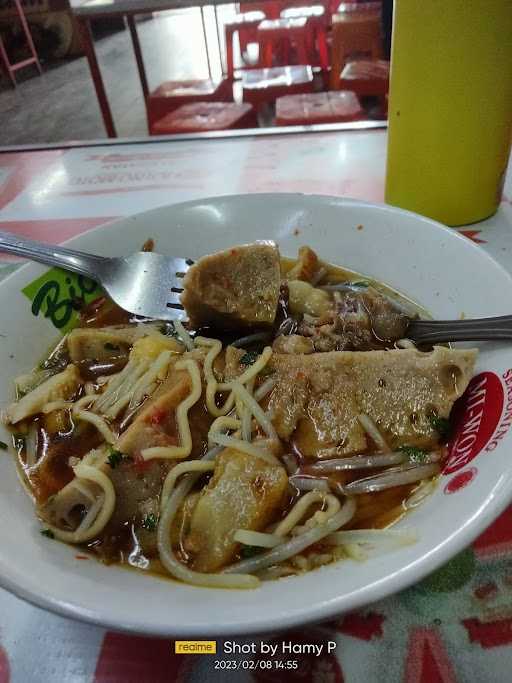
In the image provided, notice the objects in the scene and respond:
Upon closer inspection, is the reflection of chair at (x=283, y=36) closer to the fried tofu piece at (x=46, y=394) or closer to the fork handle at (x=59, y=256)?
the fork handle at (x=59, y=256)

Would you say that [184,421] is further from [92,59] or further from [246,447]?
[92,59]

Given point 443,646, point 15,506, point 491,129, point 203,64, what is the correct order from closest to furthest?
point 443,646
point 15,506
point 491,129
point 203,64

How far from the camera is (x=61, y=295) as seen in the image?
5.71 feet

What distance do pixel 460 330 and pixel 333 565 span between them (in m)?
0.70

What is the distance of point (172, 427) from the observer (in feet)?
4.35

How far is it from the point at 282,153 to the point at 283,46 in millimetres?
6464

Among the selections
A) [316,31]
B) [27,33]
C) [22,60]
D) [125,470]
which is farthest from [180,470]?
[22,60]

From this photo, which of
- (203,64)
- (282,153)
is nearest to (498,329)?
(282,153)

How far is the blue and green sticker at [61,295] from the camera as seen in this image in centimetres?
165

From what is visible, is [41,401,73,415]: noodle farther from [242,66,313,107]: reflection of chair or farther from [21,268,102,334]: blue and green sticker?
[242,66,313,107]: reflection of chair

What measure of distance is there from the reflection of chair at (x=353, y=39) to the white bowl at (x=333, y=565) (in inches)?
226

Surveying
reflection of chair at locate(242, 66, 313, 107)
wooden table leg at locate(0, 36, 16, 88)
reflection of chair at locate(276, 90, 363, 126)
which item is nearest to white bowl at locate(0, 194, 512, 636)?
reflection of chair at locate(276, 90, 363, 126)

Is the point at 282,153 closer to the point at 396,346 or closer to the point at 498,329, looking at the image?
the point at 396,346

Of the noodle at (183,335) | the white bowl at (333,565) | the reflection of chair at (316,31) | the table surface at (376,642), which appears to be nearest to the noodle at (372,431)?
the white bowl at (333,565)
